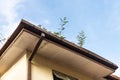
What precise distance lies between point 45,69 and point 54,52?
58 cm

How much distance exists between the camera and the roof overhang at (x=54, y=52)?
6.89 meters

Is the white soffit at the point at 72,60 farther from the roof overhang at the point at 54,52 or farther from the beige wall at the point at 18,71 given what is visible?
the beige wall at the point at 18,71

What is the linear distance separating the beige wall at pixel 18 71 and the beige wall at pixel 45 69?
9.9 inches

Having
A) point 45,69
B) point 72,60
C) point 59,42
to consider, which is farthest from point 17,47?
point 72,60

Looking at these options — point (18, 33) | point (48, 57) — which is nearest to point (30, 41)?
point (18, 33)

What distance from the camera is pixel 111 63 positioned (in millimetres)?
8250

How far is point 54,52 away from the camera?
7.52m

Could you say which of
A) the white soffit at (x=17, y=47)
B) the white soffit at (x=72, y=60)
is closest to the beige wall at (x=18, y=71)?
the white soffit at (x=17, y=47)

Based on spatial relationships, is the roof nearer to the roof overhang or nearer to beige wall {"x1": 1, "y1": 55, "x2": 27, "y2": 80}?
the roof overhang

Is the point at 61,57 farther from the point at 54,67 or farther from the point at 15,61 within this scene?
the point at 15,61

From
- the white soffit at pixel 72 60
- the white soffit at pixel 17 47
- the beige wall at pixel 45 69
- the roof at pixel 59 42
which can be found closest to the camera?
the roof at pixel 59 42

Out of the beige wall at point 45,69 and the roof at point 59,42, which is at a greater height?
the roof at point 59,42

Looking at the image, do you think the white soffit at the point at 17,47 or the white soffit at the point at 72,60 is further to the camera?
the white soffit at the point at 72,60

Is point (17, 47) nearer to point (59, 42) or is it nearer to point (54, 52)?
point (54, 52)
